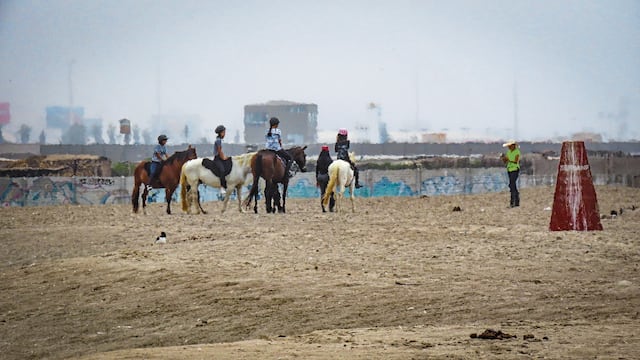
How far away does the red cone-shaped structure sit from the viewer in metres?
19.1

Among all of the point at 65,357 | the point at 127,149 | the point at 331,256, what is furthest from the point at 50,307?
the point at 127,149

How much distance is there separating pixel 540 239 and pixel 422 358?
32.2 feet

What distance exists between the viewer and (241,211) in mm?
29891

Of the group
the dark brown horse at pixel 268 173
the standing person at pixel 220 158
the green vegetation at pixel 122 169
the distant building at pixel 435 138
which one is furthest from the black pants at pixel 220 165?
the distant building at pixel 435 138

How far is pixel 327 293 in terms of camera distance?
1336 cm

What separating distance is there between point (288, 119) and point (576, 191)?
10820cm

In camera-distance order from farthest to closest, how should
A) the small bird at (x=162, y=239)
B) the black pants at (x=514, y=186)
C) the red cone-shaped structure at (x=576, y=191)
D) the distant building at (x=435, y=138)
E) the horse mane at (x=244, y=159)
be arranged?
the distant building at (x=435, y=138)
the black pants at (x=514, y=186)
the horse mane at (x=244, y=159)
the small bird at (x=162, y=239)
the red cone-shaped structure at (x=576, y=191)

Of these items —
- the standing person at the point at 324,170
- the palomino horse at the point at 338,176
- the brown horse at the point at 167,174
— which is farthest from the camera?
the brown horse at the point at 167,174

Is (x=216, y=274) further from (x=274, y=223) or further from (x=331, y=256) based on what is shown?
(x=274, y=223)

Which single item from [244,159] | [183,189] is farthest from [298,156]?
[183,189]

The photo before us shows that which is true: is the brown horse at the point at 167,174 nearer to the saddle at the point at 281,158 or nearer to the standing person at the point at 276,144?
the standing person at the point at 276,144

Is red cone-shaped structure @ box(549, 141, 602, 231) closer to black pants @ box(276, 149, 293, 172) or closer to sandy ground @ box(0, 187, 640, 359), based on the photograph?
sandy ground @ box(0, 187, 640, 359)

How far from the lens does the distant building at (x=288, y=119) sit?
123688mm

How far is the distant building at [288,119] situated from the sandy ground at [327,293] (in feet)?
330
